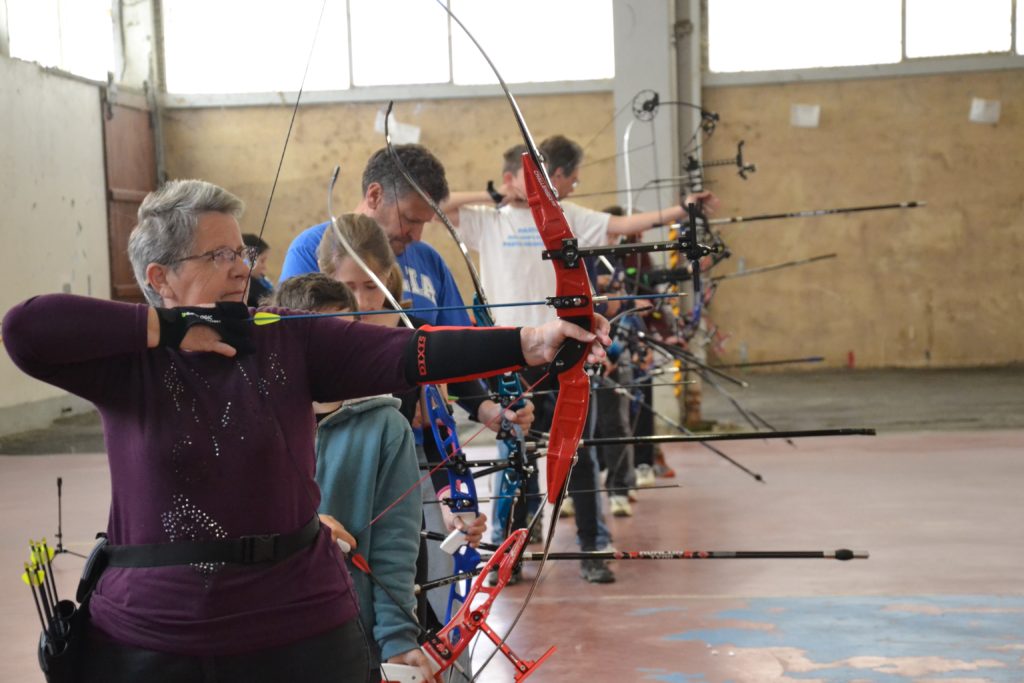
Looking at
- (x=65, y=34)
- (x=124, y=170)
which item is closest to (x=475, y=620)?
(x=65, y=34)

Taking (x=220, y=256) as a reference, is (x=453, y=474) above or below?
below

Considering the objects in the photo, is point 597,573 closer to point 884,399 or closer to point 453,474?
point 453,474

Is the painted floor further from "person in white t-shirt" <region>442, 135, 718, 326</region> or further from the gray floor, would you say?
the gray floor

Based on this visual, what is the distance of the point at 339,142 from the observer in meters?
9.53

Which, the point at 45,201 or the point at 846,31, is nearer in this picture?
the point at 45,201

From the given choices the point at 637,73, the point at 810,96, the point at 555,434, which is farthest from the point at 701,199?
the point at 810,96

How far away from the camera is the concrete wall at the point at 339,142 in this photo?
9383mm

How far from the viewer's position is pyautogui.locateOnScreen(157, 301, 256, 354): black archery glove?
1.20m

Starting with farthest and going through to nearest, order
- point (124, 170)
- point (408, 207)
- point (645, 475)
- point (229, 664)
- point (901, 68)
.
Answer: point (901, 68) → point (124, 170) → point (645, 475) → point (408, 207) → point (229, 664)

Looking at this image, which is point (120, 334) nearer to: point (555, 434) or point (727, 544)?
point (555, 434)

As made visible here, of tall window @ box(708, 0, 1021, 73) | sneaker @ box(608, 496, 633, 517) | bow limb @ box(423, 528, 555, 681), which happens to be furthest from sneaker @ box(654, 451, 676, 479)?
tall window @ box(708, 0, 1021, 73)

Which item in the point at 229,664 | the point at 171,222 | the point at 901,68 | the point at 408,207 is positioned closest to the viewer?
the point at 229,664

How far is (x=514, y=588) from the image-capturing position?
3.57 metres

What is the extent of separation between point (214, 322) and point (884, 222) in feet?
29.2
